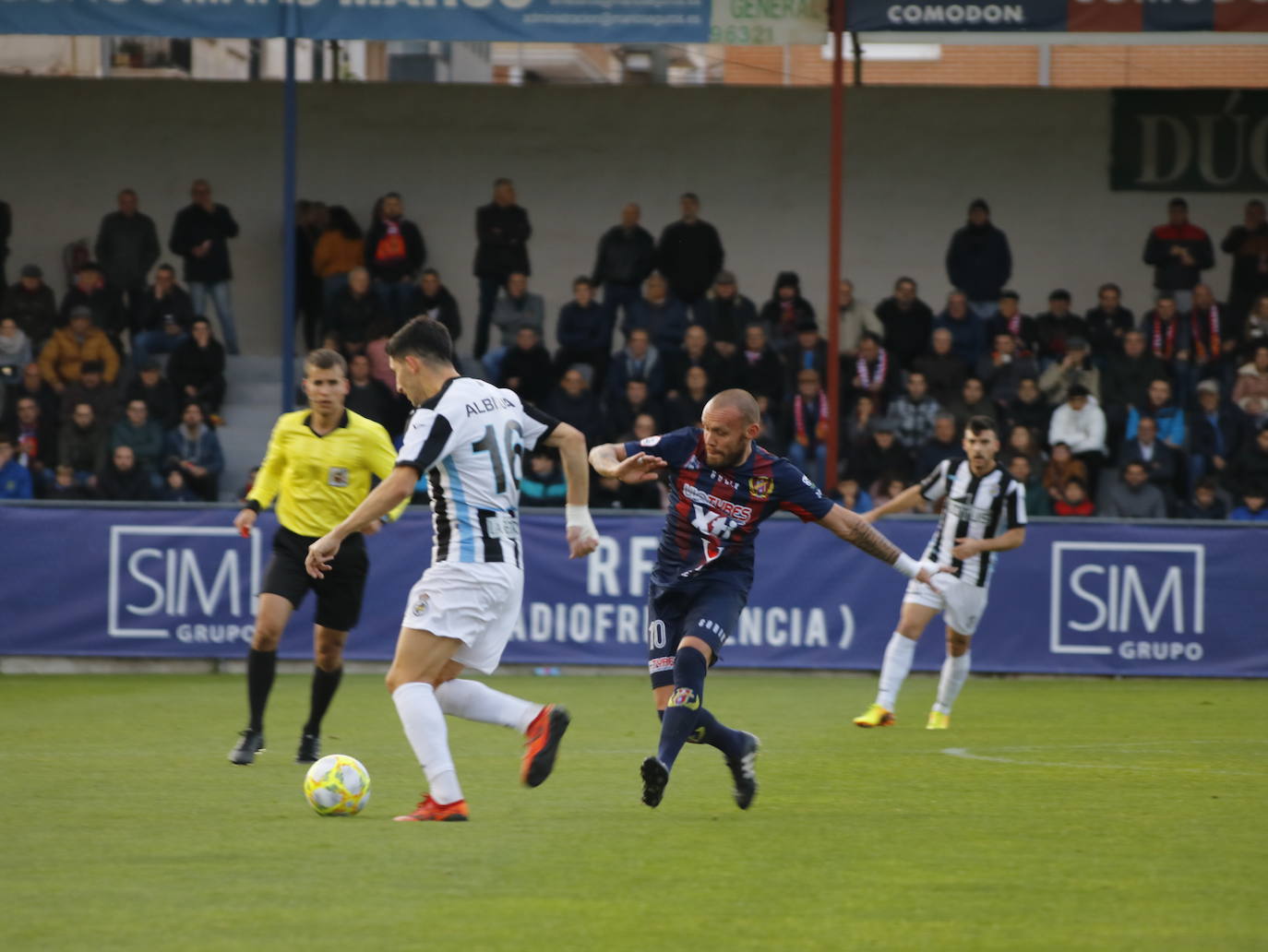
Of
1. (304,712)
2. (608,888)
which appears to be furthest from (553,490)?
(608,888)

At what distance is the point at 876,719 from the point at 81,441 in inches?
391

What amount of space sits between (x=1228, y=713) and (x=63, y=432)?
38.5ft

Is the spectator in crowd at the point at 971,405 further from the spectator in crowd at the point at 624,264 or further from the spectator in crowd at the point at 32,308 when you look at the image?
the spectator in crowd at the point at 32,308

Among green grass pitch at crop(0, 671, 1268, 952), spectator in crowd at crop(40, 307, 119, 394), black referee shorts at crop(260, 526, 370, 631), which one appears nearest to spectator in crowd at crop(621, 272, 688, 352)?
spectator in crowd at crop(40, 307, 119, 394)

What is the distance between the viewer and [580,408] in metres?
18.5

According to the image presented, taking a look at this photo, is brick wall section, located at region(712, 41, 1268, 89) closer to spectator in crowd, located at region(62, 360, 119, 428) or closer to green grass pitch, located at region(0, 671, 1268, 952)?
spectator in crowd, located at region(62, 360, 119, 428)

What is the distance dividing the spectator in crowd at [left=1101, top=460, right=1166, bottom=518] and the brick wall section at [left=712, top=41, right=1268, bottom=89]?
33.5 ft

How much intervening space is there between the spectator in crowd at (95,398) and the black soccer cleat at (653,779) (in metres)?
Result: 12.7

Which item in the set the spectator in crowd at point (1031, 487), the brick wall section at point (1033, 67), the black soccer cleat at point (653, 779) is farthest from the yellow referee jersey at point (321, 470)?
the brick wall section at point (1033, 67)

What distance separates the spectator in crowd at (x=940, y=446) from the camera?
17953 millimetres

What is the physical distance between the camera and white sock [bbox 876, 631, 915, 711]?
1212 cm

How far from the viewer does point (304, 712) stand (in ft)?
41.7

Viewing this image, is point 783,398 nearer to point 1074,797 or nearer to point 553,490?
point 553,490

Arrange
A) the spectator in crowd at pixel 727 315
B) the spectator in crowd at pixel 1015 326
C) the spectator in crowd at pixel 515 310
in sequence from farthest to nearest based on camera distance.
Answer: the spectator in crowd at pixel 515 310 < the spectator in crowd at pixel 1015 326 < the spectator in crowd at pixel 727 315
